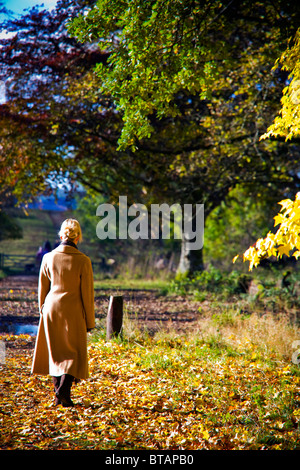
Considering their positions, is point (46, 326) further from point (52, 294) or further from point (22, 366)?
point (22, 366)

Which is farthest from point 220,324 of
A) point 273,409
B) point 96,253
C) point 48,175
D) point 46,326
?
point 96,253

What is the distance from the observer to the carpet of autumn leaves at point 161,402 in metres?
3.60

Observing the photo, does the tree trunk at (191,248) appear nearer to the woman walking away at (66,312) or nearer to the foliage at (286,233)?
the foliage at (286,233)

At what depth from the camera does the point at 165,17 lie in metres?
5.56

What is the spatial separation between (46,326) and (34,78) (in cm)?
892

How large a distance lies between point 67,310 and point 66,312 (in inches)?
0.9

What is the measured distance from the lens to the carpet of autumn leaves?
142 inches

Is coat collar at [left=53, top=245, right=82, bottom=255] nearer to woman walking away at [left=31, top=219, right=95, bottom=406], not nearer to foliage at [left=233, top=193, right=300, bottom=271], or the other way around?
woman walking away at [left=31, top=219, right=95, bottom=406]

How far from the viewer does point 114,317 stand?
6.56m

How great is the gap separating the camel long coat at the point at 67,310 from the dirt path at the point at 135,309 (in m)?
3.06

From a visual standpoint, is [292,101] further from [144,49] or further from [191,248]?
[191,248]

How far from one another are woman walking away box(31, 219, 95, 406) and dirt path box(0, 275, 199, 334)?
305 cm

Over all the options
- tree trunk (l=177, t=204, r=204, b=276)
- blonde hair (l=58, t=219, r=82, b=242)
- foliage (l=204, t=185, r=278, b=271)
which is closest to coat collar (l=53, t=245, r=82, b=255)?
blonde hair (l=58, t=219, r=82, b=242)

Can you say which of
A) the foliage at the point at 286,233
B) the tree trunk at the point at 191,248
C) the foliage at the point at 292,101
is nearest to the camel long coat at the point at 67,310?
the foliage at the point at 286,233
